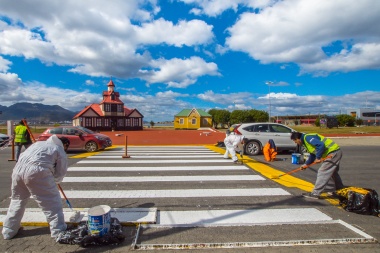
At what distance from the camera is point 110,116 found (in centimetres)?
5319

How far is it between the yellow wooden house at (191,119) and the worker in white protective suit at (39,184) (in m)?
60.9

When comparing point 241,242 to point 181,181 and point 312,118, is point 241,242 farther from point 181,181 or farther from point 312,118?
point 312,118

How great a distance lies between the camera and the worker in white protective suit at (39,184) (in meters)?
3.37

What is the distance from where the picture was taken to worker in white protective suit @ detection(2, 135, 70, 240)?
11.0ft

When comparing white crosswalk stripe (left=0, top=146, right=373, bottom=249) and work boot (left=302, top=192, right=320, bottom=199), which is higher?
work boot (left=302, top=192, right=320, bottom=199)

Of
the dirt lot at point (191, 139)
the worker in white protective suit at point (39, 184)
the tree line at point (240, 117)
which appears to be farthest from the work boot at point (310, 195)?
the tree line at point (240, 117)

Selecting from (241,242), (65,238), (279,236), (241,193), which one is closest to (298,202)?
(241,193)

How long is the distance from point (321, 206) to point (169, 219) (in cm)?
284

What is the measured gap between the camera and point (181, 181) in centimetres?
688

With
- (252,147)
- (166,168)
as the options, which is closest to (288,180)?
(166,168)

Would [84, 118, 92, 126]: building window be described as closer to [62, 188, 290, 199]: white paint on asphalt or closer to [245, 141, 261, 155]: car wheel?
[245, 141, 261, 155]: car wheel

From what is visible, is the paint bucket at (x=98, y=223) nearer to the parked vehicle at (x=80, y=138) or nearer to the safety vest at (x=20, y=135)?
the safety vest at (x=20, y=135)

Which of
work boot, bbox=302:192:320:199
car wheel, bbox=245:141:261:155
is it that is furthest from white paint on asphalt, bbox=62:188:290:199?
car wheel, bbox=245:141:261:155

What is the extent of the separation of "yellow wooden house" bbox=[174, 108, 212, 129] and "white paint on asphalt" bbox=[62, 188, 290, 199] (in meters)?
58.4
